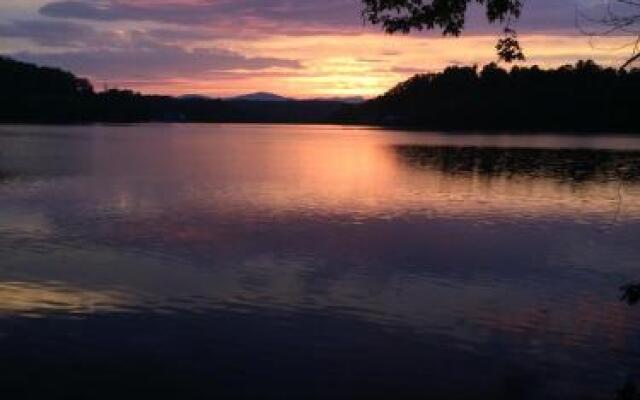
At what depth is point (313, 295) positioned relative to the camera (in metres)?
17.4

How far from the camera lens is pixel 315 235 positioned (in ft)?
84.0

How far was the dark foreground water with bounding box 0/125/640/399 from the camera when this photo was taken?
40.8 feet

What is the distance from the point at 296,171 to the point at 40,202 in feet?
82.1

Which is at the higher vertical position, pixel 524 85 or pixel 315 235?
pixel 524 85

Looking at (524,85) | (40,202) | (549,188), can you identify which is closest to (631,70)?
(40,202)

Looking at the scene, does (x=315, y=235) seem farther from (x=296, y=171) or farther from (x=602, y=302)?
(x=296, y=171)

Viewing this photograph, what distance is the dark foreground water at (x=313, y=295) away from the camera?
12422 millimetres

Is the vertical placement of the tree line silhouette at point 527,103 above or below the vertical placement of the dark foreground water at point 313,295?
above

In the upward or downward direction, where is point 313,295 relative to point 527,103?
downward

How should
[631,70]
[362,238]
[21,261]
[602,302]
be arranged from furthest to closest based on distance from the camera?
[362,238], [21,261], [602,302], [631,70]

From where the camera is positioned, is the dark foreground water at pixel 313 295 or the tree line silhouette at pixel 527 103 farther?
the tree line silhouette at pixel 527 103

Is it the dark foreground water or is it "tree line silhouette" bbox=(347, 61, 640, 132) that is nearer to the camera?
the dark foreground water

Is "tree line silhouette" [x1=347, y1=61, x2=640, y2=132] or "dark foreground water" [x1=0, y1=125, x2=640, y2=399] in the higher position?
"tree line silhouette" [x1=347, y1=61, x2=640, y2=132]

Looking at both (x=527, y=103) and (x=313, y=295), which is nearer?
(x=313, y=295)
